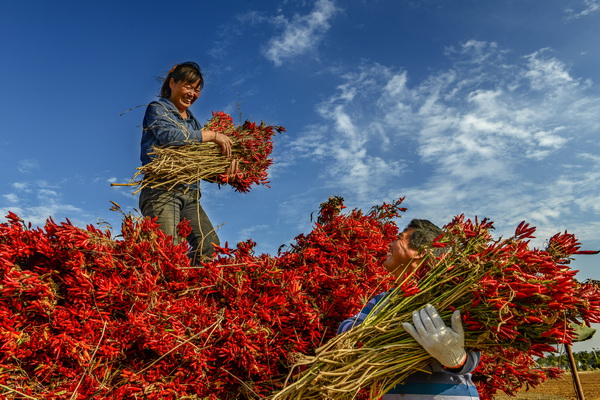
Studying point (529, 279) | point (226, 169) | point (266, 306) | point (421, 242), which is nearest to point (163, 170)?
point (226, 169)

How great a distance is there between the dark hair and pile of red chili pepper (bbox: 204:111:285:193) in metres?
1.59

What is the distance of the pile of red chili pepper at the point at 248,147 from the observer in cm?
375

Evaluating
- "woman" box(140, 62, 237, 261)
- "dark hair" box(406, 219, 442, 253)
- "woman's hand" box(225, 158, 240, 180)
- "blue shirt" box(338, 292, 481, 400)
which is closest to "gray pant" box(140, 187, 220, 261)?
"woman" box(140, 62, 237, 261)

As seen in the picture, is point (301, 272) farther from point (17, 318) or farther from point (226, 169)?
point (17, 318)

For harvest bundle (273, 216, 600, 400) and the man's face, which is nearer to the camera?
harvest bundle (273, 216, 600, 400)

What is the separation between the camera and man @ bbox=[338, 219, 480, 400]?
1.84 m

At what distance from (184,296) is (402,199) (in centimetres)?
218

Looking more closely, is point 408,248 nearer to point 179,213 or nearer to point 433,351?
point 433,351

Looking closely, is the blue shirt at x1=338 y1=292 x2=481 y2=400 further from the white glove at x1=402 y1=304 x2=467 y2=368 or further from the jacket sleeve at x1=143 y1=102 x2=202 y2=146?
the jacket sleeve at x1=143 y1=102 x2=202 y2=146

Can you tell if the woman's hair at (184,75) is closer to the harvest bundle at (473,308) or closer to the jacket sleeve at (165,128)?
the jacket sleeve at (165,128)

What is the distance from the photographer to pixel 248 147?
379 cm

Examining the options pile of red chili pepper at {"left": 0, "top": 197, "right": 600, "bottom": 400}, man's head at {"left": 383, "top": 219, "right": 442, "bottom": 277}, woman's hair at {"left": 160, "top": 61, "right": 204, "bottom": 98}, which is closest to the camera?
pile of red chili pepper at {"left": 0, "top": 197, "right": 600, "bottom": 400}

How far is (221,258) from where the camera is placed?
2.70m

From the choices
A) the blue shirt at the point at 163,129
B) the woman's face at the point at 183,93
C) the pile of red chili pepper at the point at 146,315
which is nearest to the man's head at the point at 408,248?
the pile of red chili pepper at the point at 146,315
